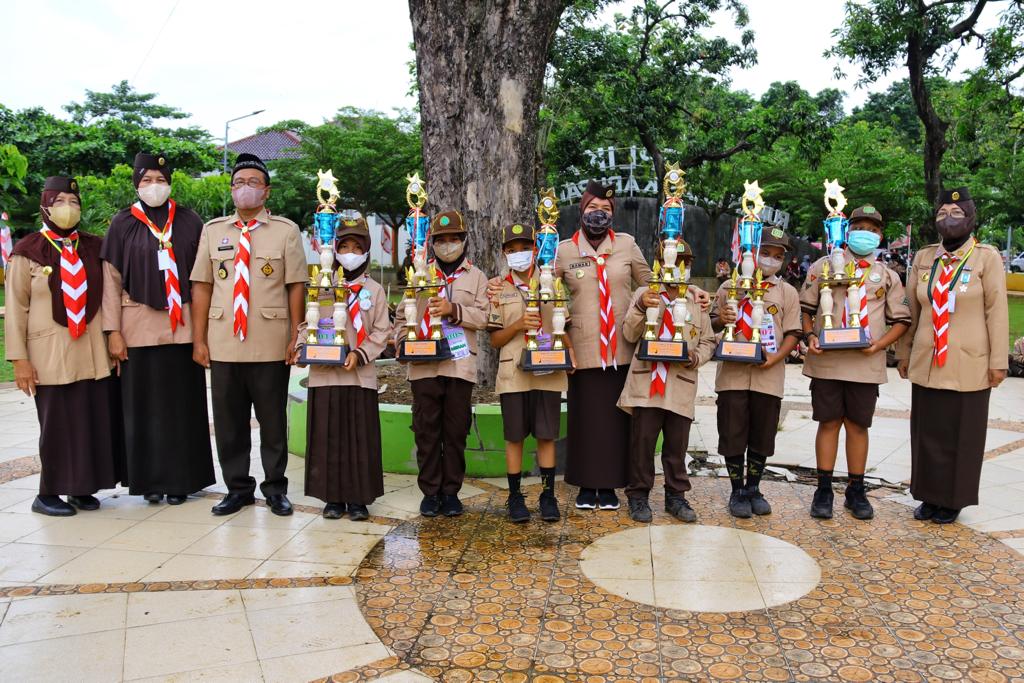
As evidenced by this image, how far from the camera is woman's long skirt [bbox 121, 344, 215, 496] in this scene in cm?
518

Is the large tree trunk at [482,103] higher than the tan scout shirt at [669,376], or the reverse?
the large tree trunk at [482,103]

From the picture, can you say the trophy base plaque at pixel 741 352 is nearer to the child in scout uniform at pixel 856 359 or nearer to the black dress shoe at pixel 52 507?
the child in scout uniform at pixel 856 359

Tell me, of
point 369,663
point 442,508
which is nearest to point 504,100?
point 442,508

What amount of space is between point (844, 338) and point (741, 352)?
614mm

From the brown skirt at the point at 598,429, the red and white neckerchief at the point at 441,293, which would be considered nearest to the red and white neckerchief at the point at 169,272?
the red and white neckerchief at the point at 441,293

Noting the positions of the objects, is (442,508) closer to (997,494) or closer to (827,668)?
(827,668)

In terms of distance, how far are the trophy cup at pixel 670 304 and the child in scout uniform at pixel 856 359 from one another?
92cm

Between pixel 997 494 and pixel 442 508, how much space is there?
382 centimetres

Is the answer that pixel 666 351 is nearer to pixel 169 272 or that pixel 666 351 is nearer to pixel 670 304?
pixel 670 304

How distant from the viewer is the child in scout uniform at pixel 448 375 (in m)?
4.95

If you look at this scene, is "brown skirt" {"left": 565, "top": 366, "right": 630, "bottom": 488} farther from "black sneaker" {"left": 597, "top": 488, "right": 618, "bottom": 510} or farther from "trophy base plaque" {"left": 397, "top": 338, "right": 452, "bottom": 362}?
"trophy base plaque" {"left": 397, "top": 338, "right": 452, "bottom": 362}

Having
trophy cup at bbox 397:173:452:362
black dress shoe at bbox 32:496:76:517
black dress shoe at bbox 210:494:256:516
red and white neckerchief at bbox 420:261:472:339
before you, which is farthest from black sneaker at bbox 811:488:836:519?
black dress shoe at bbox 32:496:76:517

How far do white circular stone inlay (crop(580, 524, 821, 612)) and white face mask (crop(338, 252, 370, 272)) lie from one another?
2.14m

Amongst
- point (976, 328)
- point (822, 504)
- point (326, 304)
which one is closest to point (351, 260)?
point (326, 304)
